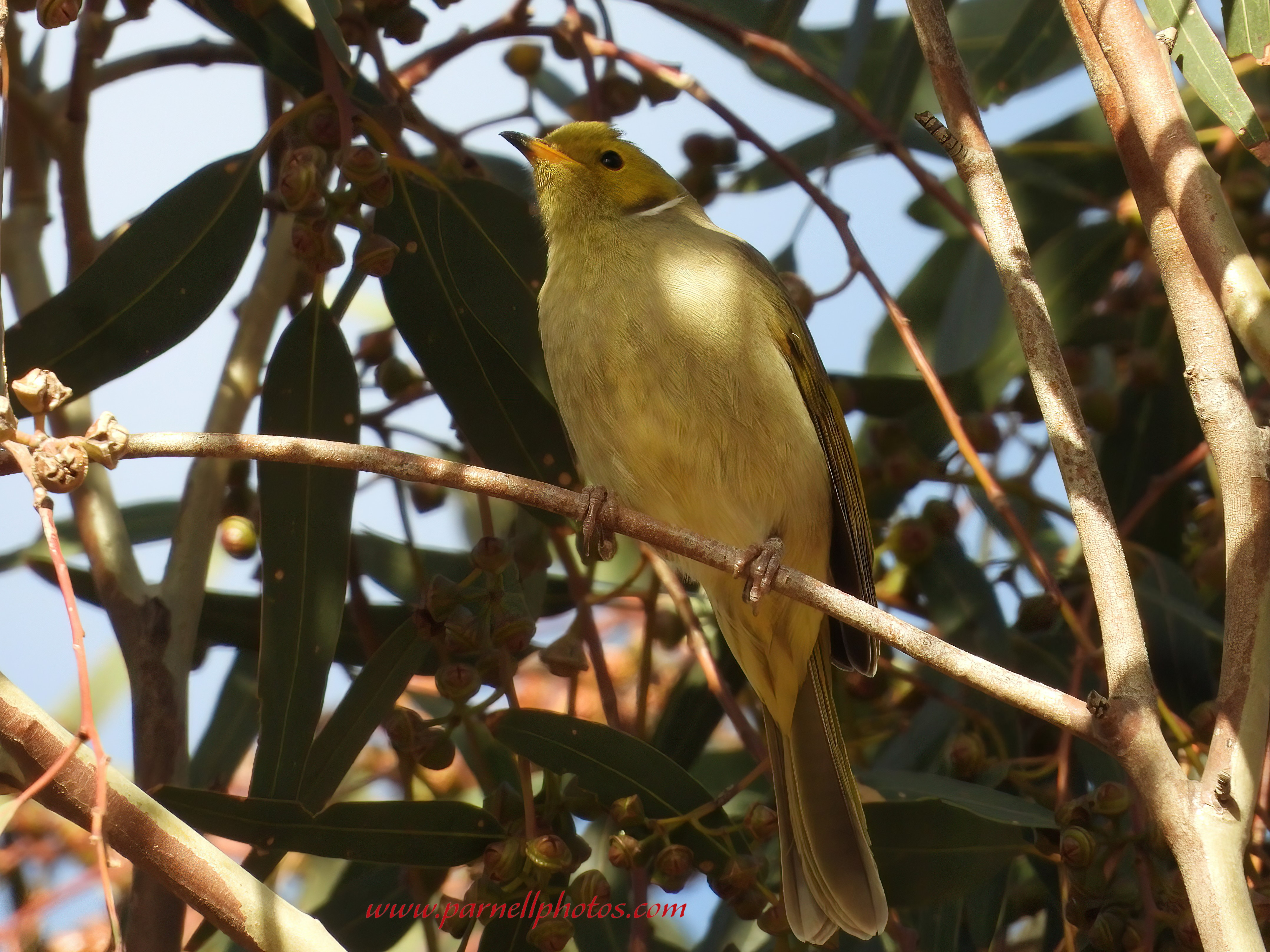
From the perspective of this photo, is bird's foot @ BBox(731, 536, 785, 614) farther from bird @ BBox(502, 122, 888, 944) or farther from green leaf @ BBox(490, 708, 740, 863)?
green leaf @ BBox(490, 708, 740, 863)

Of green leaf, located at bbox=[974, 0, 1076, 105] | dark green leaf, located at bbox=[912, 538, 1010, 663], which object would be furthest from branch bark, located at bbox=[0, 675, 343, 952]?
green leaf, located at bbox=[974, 0, 1076, 105]

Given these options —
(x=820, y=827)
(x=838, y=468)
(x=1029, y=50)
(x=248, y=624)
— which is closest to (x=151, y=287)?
(x=248, y=624)

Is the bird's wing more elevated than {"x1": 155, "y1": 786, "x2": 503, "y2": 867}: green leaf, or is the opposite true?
the bird's wing

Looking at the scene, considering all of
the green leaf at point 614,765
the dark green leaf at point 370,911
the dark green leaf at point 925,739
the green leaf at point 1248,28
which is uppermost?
the green leaf at point 1248,28

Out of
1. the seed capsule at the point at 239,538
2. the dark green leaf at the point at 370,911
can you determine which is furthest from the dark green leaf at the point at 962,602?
the seed capsule at the point at 239,538

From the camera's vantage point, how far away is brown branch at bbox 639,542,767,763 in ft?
9.00

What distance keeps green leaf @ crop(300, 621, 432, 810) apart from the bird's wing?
97 cm

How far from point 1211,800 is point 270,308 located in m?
2.35

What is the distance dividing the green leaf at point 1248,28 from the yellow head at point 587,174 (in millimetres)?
1398

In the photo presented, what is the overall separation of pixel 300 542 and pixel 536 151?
1.21 metres

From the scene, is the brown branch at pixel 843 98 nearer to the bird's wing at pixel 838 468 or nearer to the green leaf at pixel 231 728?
the bird's wing at pixel 838 468

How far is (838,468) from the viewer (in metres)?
3.15

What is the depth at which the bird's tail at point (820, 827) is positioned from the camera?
8.65 ft

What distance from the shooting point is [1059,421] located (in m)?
1.92
